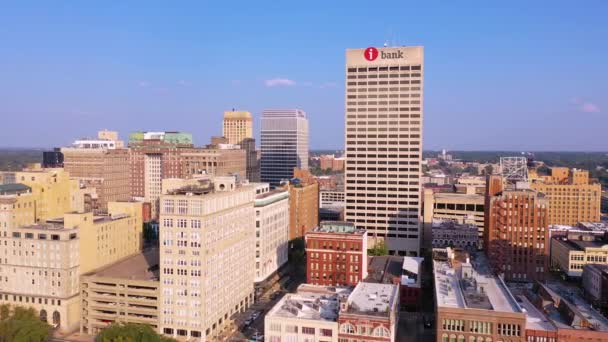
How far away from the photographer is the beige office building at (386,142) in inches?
7426

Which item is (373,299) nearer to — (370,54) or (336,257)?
(336,257)

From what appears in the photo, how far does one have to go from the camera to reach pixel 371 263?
153 m

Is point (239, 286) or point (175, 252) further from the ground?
point (175, 252)

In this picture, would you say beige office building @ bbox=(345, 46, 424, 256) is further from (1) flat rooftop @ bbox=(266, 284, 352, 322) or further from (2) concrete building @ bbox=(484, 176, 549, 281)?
(1) flat rooftop @ bbox=(266, 284, 352, 322)

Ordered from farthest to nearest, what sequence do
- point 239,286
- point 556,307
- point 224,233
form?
point 239,286
point 224,233
point 556,307

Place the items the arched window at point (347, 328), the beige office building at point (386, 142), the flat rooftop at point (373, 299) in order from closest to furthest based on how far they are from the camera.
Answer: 1. the arched window at point (347, 328)
2. the flat rooftop at point (373, 299)
3. the beige office building at point (386, 142)

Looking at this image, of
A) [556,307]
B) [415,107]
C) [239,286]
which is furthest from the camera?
[415,107]

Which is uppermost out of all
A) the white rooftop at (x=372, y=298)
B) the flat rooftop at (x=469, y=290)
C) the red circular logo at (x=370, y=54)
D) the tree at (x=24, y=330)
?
the red circular logo at (x=370, y=54)

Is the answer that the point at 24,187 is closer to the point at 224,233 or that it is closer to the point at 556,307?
the point at 224,233

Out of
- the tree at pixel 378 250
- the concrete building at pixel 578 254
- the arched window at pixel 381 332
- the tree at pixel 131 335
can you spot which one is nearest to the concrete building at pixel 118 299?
the tree at pixel 131 335

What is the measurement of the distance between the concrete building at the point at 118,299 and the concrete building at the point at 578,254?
122 metres

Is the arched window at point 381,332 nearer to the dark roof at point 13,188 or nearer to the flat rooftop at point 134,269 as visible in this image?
the flat rooftop at point 134,269

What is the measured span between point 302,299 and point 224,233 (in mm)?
22955

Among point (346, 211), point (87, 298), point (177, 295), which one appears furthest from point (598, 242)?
point (87, 298)
